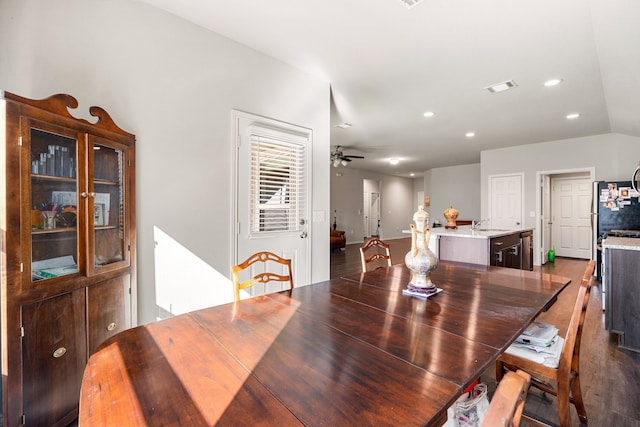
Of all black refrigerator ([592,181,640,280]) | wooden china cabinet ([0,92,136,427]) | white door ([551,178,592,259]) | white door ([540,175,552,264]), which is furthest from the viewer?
white door ([551,178,592,259])

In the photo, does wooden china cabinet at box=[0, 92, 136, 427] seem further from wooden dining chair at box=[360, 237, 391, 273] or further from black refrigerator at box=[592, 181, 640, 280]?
black refrigerator at box=[592, 181, 640, 280]

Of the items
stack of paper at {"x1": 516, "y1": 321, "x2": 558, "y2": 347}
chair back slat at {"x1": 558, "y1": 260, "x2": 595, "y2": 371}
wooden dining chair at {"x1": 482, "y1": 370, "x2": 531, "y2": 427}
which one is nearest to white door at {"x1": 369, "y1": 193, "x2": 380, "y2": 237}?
stack of paper at {"x1": 516, "y1": 321, "x2": 558, "y2": 347}

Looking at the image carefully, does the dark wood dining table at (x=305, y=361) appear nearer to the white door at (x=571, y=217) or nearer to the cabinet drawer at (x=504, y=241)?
the cabinet drawer at (x=504, y=241)

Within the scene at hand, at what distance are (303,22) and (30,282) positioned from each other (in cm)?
250

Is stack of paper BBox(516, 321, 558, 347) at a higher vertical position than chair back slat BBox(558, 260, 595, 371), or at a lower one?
lower

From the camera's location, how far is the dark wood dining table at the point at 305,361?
67 centimetres

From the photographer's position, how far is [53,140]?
1.61m

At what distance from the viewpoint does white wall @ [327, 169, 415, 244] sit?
31.8 ft

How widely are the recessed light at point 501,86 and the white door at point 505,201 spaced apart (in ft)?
12.8

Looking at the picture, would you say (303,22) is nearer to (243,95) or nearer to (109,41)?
(243,95)

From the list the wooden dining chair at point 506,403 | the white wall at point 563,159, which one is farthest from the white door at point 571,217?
the wooden dining chair at point 506,403

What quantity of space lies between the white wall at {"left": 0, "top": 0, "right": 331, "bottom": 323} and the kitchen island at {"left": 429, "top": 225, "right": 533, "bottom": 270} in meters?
2.47

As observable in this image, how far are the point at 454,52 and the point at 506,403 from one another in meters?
3.16

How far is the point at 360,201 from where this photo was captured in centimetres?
1041
